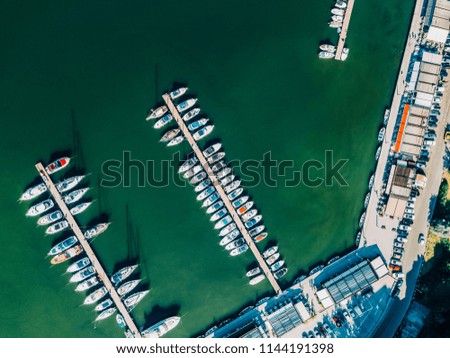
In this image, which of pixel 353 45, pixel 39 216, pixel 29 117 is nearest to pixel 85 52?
pixel 29 117

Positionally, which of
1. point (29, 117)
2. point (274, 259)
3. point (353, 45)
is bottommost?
point (274, 259)

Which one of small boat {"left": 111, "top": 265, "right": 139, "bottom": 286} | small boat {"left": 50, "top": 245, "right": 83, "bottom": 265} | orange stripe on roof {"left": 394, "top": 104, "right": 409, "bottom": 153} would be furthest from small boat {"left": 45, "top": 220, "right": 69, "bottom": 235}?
orange stripe on roof {"left": 394, "top": 104, "right": 409, "bottom": 153}

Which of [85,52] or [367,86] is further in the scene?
[367,86]

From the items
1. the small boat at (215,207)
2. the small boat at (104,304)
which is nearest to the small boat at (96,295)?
the small boat at (104,304)

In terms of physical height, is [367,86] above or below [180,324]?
above

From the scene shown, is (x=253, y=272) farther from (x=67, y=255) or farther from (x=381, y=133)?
(x=381, y=133)

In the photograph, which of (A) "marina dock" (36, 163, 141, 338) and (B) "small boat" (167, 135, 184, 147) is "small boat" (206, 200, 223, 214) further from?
(A) "marina dock" (36, 163, 141, 338)
